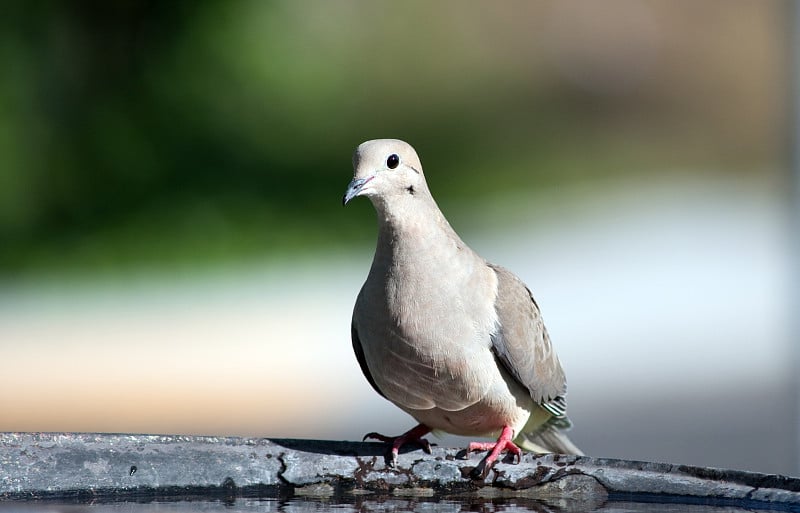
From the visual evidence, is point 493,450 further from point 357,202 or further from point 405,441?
point 357,202

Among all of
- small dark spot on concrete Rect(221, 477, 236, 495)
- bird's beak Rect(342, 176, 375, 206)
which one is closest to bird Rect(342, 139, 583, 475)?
bird's beak Rect(342, 176, 375, 206)

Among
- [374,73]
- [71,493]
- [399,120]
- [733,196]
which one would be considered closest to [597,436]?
[71,493]

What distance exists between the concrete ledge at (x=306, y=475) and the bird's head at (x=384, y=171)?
1.98 feet

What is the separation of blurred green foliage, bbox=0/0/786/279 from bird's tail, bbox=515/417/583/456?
702 cm

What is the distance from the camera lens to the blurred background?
286 inches

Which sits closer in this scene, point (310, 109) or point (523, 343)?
point (523, 343)

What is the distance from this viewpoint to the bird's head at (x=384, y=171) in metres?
→ 2.88

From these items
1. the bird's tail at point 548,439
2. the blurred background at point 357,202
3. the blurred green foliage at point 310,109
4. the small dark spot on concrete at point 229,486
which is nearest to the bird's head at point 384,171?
the small dark spot on concrete at point 229,486

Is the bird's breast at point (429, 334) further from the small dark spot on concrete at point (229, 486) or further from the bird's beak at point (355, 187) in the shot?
the small dark spot on concrete at point (229, 486)

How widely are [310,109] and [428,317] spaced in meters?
12.8

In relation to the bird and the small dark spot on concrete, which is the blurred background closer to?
the bird

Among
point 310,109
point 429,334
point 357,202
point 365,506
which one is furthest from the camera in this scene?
point 310,109

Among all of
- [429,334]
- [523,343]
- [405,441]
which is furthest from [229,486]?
[523,343]

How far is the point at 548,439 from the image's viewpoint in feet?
12.5
